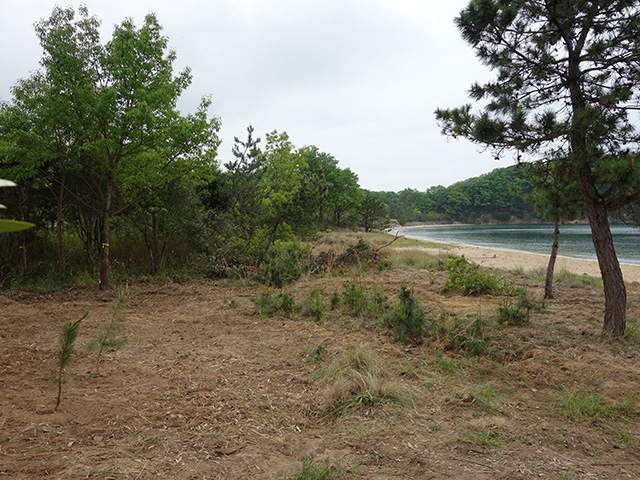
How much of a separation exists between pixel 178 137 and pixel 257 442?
7.41 m

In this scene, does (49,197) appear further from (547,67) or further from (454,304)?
(547,67)

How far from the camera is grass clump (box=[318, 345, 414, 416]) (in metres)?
3.25

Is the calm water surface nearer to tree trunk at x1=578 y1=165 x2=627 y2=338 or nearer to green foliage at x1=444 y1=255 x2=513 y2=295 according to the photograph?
green foliage at x1=444 y1=255 x2=513 y2=295

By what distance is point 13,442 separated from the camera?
2.43m

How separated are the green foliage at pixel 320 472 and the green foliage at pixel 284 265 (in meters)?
6.34

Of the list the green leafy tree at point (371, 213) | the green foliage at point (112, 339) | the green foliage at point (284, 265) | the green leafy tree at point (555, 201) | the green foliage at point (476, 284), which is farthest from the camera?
the green leafy tree at point (371, 213)

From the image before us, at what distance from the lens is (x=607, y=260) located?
499cm

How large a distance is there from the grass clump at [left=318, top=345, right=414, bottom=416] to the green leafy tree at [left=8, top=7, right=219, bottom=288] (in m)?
6.22

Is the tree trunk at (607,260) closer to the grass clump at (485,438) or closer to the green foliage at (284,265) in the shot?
the grass clump at (485,438)

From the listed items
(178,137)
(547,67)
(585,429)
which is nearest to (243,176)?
(178,137)

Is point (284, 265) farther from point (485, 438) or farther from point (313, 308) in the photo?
point (485, 438)

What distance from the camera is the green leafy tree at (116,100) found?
7.45 m

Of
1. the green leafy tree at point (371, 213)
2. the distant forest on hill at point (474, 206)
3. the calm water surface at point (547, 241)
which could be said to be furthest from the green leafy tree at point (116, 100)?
the distant forest on hill at point (474, 206)

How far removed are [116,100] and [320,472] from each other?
25.2ft
